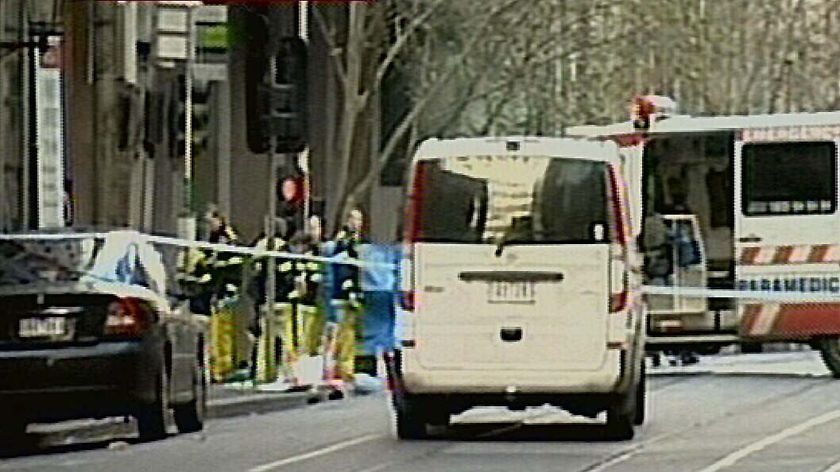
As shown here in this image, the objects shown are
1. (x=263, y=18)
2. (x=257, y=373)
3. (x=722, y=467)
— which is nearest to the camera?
(x=722, y=467)

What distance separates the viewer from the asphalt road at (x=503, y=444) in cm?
1667

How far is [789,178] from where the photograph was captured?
27281 mm

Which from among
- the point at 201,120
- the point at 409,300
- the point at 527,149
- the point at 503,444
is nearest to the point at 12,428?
the point at 409,300

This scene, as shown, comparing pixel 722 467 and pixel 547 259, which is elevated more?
pixel 547 259

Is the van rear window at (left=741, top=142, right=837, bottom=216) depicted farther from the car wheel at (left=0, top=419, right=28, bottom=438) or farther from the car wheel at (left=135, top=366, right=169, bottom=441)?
the car wheel at (left=0, top=419, right=28, bottom=438)

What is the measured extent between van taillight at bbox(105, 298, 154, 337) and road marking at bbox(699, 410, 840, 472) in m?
4.27

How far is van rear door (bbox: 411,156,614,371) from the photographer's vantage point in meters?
18.1

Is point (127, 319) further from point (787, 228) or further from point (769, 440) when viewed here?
point (787, 228)

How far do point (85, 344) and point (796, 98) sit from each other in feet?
108

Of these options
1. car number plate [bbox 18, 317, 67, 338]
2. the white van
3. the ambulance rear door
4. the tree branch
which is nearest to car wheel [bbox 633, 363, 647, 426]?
the white van

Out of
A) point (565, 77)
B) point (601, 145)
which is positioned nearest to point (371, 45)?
point (565, 77)

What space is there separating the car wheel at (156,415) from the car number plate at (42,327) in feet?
3.11

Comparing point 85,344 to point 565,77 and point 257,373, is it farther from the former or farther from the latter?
point 565,77

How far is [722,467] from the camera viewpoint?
53.2ft
